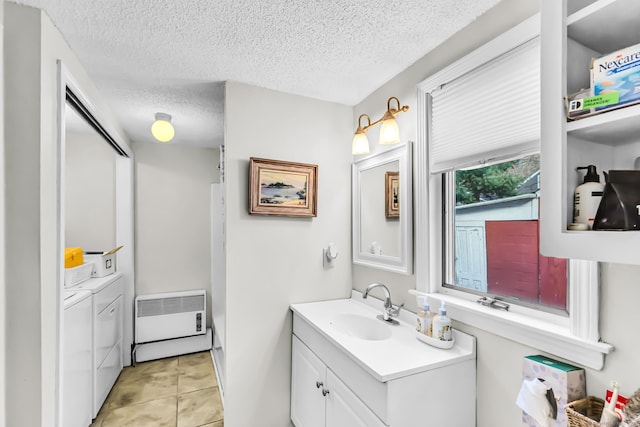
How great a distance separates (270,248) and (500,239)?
1.34 m

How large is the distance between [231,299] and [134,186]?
7.06 ft

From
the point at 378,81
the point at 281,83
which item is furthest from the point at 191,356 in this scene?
the point at 378,81

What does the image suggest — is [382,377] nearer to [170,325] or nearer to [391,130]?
[391,130]

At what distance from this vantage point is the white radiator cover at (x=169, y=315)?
317 centimetres

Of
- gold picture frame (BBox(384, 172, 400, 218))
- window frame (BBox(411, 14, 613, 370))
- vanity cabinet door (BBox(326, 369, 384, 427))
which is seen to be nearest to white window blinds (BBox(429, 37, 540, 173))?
window frame (BBox(411, 14, 613, 370))

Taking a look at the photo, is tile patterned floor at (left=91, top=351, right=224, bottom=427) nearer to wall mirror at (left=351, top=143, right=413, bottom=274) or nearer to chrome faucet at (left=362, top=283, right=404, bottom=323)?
chrome faucet at (left=362, top=283, right=404, bottom=323)

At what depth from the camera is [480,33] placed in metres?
1.38

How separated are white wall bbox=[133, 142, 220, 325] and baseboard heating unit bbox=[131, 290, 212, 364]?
0.57 feet

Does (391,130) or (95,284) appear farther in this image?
(95,284)

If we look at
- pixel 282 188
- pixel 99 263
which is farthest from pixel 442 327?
pixel 99 263

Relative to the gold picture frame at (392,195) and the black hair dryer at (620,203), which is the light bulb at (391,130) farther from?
the black hair dryer at (620,203)

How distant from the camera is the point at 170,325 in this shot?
327 cm

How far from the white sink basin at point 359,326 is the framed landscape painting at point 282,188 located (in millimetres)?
727

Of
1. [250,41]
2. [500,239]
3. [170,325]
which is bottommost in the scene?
[170,325]
